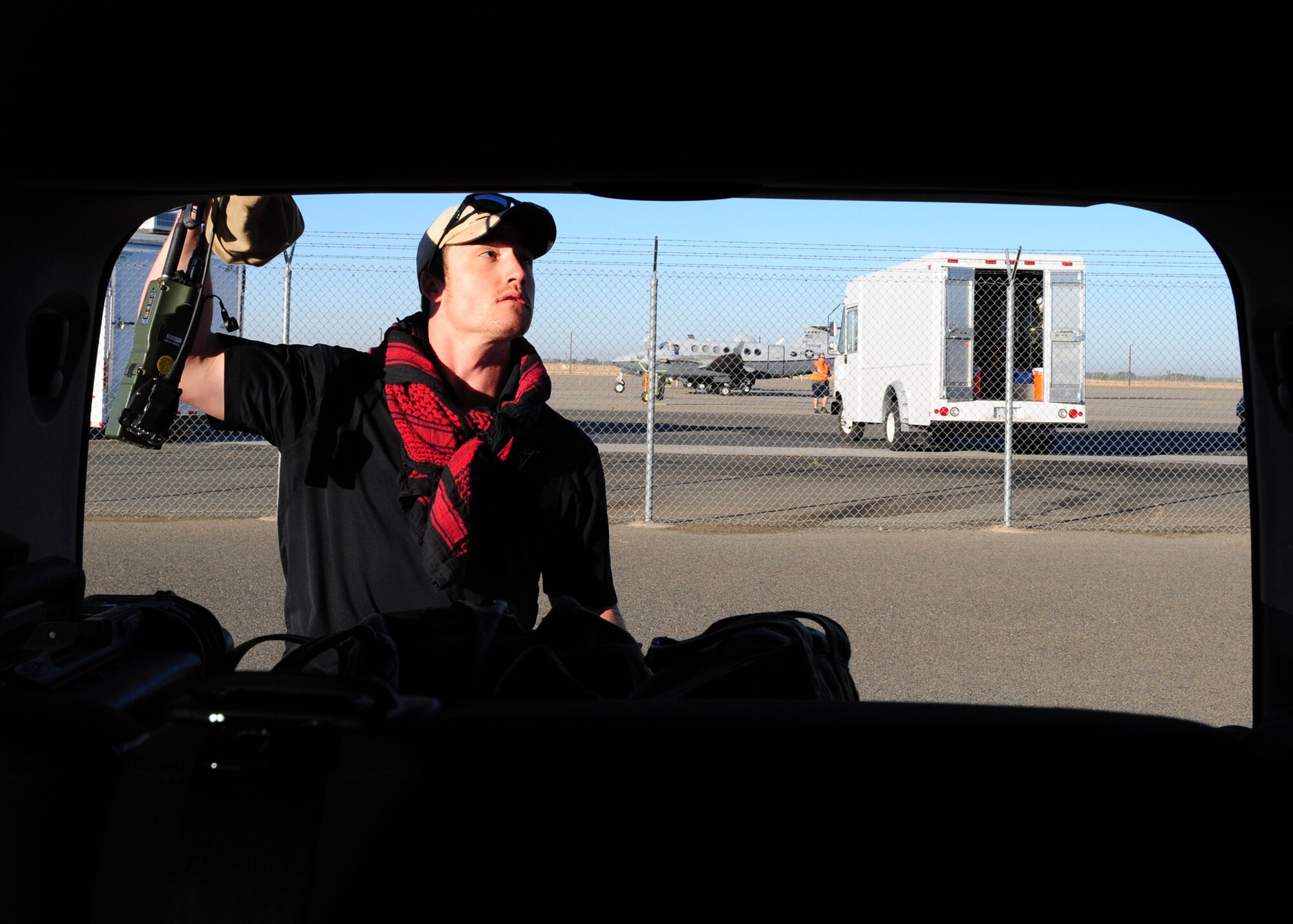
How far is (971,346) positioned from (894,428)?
2502 mm

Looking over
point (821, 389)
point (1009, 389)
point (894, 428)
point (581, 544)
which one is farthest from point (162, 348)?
point (821, 389)

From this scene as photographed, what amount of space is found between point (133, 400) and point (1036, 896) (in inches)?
65.2

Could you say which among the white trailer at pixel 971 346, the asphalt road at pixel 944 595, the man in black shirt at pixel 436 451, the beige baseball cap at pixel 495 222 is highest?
the white trailer at pixel 971 346

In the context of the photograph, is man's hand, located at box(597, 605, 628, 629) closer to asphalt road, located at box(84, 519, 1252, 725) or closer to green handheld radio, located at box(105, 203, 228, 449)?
green handheld radio, located at box(105, 203, 228, 449)

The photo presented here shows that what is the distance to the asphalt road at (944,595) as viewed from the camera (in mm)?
5785

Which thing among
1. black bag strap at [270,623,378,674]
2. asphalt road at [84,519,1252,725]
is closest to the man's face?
black bag strap at [270,623,378,674]

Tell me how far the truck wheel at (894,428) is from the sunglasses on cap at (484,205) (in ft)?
55.9

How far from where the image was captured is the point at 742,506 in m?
12.4

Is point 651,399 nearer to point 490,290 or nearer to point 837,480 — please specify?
point 837,480

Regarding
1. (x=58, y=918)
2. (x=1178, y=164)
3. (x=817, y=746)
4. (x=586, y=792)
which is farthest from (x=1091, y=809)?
(x=1178, y=164)

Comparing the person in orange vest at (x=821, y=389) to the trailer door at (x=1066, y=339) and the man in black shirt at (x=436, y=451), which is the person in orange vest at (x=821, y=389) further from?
the man in black shirt at (x=436, y=451)

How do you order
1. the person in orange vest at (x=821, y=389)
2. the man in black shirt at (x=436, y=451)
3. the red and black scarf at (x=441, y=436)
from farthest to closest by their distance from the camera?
the person in orange vest at (x=821, y=389) < the man in black shirt at (x=436, y=451) < the red and black scarf at (x=441, y=436)

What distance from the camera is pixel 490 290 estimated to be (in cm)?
290

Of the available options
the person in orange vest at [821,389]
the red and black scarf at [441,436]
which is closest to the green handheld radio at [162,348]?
the red and black scarf at [441,436]
